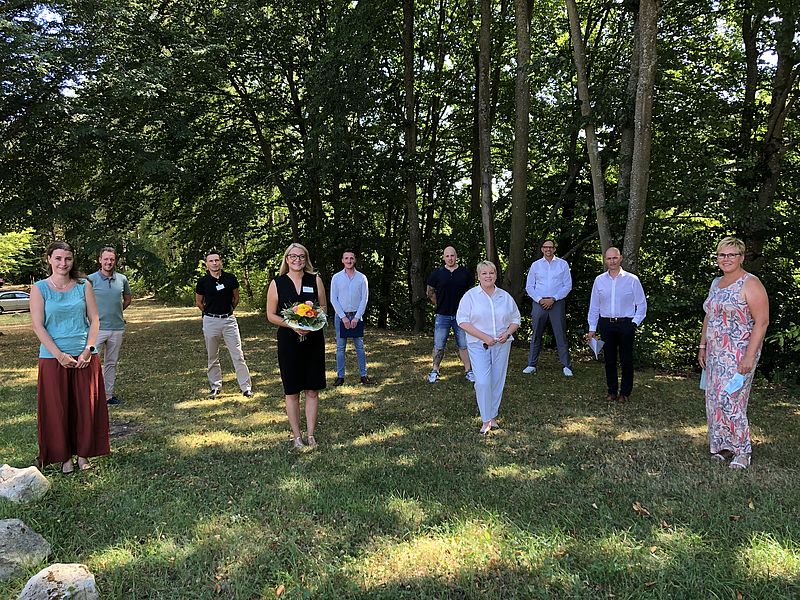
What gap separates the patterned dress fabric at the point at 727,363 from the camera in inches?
169

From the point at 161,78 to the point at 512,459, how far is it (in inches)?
439

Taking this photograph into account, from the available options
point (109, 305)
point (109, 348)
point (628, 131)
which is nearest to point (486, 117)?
point (628, 131)

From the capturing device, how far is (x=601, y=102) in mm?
8812

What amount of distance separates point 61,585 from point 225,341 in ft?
14.5

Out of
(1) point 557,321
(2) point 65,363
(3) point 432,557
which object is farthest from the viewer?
(1) point 557,321

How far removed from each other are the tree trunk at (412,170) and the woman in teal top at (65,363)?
32.5 feet

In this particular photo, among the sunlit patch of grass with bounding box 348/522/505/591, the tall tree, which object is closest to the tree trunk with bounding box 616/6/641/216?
the tall tree

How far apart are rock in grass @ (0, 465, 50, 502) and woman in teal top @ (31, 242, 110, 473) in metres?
0.30

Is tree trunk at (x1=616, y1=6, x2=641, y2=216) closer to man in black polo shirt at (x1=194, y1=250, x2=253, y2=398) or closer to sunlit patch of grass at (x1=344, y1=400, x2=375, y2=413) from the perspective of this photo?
sunlit patch of grass at (x1=344, y1=400, x2=375, y2=413)

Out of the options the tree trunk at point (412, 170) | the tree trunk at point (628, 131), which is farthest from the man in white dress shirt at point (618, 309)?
the tree trunk at point (412, 170)

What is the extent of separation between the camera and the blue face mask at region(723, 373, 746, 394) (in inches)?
165

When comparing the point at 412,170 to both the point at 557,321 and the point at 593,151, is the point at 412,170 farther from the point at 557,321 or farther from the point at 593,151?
the point at 557,321

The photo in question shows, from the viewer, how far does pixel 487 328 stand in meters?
5.16

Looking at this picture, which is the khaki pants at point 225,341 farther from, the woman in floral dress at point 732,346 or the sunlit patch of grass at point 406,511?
the woman in floral dress at point 732,346
